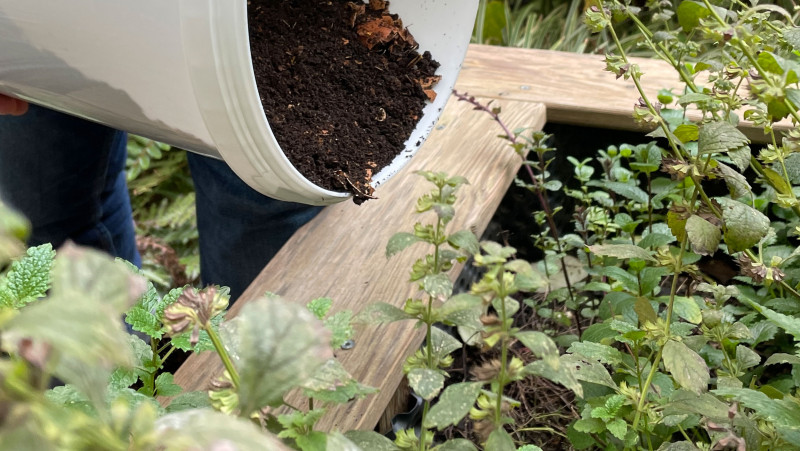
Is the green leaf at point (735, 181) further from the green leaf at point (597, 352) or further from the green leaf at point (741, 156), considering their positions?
the green leaf at point (597, 352)

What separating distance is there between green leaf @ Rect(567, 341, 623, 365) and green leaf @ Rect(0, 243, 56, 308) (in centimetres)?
42

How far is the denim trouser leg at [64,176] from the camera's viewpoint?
Answer: 4.21 ft

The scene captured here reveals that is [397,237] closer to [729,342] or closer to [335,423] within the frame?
[335,423]

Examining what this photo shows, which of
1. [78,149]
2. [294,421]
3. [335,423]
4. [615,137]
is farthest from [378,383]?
[78,149]

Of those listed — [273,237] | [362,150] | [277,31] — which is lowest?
[273,237]

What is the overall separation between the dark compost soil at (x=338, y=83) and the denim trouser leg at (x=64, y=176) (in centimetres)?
54

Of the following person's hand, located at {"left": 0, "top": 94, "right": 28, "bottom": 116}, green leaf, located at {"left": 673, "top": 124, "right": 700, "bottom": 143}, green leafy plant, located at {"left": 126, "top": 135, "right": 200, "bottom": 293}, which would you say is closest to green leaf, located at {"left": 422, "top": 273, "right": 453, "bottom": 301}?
green leaf, located at {"left": 673, "top": 124, "right": 700, "bottom": 143}

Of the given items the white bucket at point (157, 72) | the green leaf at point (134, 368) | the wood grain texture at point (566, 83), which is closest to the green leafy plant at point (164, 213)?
the wood grain texture at point (566, 83)

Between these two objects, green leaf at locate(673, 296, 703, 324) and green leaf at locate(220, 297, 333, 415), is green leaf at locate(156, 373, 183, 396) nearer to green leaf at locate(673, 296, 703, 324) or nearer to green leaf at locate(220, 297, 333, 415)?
green leaf at locate(220, 297, 333, 415)

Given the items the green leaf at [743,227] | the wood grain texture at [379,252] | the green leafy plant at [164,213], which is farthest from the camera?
the green leafy plant at [164,213]

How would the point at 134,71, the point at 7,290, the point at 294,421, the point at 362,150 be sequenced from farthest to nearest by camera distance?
the point at 362,150 < the point at 134,71 < the point at 7,290 < the point at 294,421

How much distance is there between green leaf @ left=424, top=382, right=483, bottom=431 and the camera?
1.49 ft

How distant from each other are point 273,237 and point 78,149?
1.22 ft

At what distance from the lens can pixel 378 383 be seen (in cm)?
80
